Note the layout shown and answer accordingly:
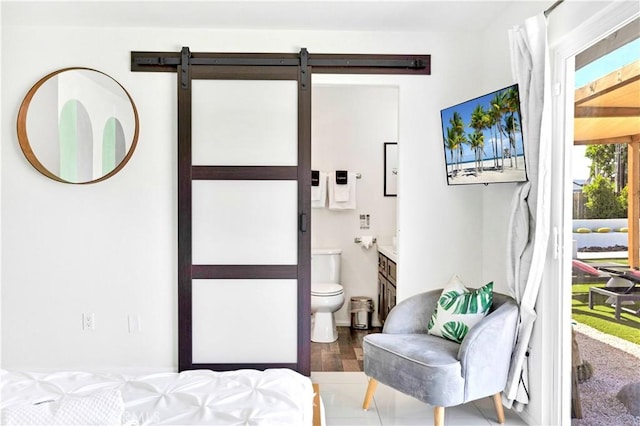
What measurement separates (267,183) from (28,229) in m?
1.65

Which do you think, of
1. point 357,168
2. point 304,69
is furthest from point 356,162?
point 304,69

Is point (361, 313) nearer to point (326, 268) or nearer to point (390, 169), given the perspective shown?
point (326, 268)

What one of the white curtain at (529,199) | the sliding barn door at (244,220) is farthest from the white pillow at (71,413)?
the white curtain at (529,199)

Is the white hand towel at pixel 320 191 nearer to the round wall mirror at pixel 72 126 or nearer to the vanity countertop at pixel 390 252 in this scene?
the vanity countertop at pixel 390 252

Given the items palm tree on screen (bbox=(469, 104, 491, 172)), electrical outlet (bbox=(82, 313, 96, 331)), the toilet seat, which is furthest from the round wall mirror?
palm tree on screen (bbox=(469, 104, 491, 172))

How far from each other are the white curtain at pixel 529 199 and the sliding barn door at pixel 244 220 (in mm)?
1314

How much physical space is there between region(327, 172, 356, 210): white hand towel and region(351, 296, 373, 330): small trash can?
91 cm

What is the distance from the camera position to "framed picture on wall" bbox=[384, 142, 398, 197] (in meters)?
4.78

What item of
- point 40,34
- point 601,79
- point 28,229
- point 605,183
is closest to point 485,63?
point 601,79

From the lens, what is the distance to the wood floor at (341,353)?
3609 mm

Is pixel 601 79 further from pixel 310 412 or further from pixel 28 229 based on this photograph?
pixel 28 229

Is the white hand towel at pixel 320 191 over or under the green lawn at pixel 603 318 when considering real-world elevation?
over

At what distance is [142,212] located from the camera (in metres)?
3.26

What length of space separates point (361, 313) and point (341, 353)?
29.9 inches
